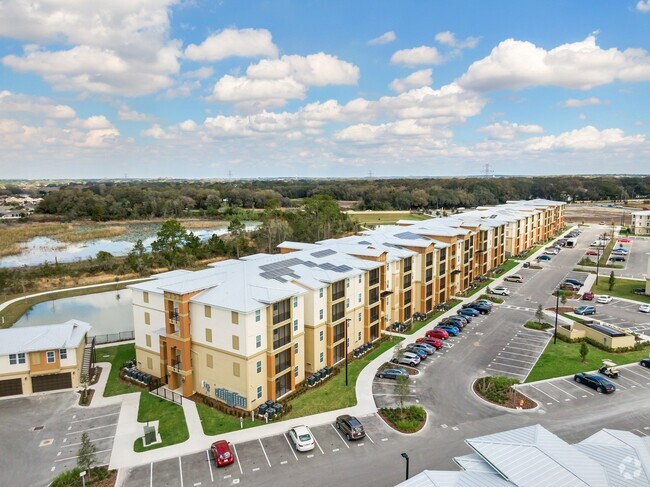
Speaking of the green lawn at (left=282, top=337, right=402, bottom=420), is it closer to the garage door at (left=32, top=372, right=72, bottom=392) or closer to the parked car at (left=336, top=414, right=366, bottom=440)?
the parked car at (left=336, top=414, right=366, bottom=440)

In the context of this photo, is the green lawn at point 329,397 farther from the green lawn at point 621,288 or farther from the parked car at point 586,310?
the green lawn at point 621,288

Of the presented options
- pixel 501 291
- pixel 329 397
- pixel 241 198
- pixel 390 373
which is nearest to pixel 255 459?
pixel 329 397

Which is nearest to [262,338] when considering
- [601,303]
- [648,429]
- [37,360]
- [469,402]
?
[469,402]

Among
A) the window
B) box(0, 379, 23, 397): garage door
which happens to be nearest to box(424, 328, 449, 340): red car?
the window

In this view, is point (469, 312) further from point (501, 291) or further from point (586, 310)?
point (586, 310)

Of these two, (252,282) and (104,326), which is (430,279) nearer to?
(252,282)
